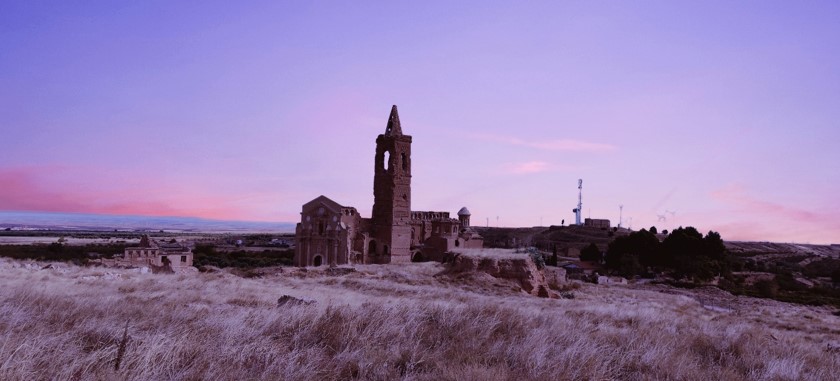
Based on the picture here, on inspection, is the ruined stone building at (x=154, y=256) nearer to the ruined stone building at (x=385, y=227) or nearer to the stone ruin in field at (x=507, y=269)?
the ruined stone building at (x=385, y=227)

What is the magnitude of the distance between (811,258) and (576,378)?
104 m

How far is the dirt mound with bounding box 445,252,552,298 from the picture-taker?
101 ft

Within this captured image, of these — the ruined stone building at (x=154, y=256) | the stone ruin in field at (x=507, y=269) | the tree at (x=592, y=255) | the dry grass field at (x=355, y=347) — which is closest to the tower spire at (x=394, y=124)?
the stone ruin in field at (x=507, y=269)

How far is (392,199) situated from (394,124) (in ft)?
23.5

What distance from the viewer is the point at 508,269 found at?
3136 centimetres

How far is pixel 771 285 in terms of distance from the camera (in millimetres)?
48406

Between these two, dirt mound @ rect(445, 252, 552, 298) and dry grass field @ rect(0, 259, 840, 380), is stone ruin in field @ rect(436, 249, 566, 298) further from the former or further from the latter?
dry grass field @ rect(0, 259, 840, 380)

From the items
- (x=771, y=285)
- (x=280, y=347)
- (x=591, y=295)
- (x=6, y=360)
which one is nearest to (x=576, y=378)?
(x=280, y=347)

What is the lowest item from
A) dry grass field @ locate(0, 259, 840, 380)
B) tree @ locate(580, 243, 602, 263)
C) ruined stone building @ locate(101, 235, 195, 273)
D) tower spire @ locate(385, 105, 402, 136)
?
tree @ locate(580, 243, 602, 263)

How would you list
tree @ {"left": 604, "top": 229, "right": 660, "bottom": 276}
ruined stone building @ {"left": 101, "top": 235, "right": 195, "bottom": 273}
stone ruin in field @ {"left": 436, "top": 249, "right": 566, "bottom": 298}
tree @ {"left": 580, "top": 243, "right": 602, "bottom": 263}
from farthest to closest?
tree @ {"left": 580, "top": 243, "right": 602, "bottom": 263} < tree @ {"left": 604, "top": 229, "right": 660, "bottom": 276} < ruined stone building @ {"left": 101, "top": 235, "right": 195, "bottom": 273} < stone ruin in field @ {"left": 436, "top": 249, "right": 566, "bottom": 298}

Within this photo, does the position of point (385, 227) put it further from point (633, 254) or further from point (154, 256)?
point (633, 254)

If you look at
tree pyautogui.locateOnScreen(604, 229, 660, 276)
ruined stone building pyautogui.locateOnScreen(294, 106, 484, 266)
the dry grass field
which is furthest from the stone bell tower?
the dry grass field

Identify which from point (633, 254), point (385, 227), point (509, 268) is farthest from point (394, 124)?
point (633, 254)

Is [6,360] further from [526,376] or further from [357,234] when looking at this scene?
[357,234]
